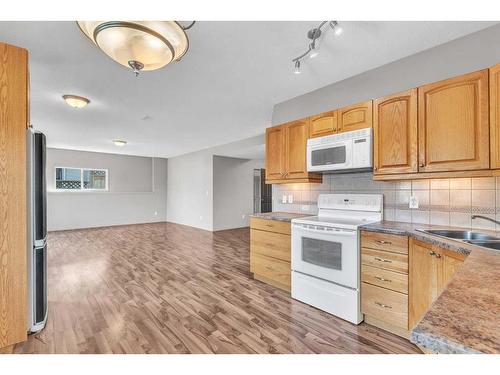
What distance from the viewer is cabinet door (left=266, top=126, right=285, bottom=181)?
3.21 meters

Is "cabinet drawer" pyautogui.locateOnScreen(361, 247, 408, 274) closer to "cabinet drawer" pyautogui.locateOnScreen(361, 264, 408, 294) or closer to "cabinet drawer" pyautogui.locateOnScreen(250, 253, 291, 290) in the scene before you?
"cabinet drawer" pyautogui.locateOnScreen(361, 264, 408, 294)

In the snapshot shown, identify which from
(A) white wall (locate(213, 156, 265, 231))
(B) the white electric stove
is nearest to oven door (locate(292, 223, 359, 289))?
(B) the white electric stove

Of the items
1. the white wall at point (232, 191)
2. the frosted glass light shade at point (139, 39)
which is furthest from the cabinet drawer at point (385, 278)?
the white wall at point (232, 191)

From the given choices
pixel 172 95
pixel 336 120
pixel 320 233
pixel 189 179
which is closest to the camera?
pixel 320 233

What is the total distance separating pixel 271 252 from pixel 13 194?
2515mm

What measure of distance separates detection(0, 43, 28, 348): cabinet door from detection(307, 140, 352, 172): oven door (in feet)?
8.78

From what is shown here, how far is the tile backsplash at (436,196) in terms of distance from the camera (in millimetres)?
1997

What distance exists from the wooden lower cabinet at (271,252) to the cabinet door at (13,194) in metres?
2.28

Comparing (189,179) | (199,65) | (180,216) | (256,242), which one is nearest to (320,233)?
(256,242)

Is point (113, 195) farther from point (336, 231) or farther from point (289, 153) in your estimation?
point (336, 231)

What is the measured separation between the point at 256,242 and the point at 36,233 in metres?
2.27

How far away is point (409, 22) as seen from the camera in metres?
1.85
